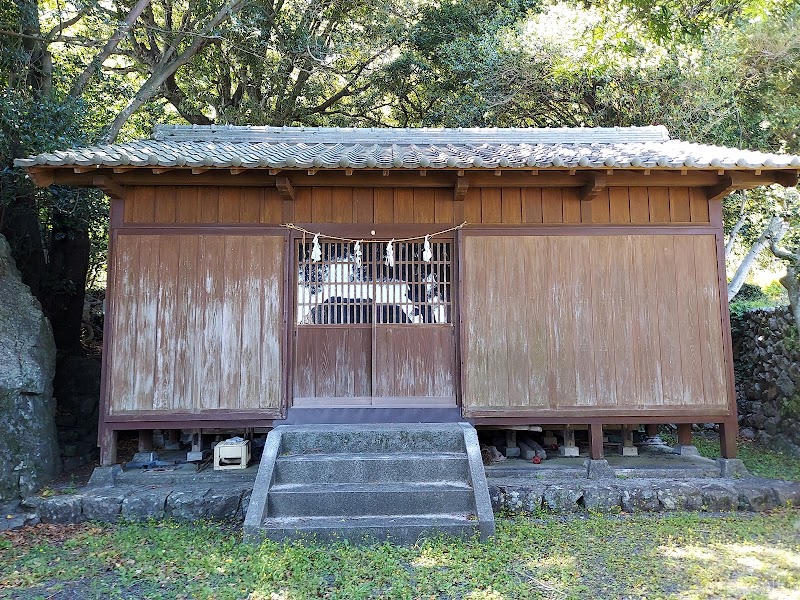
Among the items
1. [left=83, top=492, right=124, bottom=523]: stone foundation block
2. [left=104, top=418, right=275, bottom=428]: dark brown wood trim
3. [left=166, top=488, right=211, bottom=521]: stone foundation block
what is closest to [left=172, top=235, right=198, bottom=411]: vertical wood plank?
[left=104, top=418, right=275, bottom=428]: dark brown wood trim

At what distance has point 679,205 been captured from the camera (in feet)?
21.1

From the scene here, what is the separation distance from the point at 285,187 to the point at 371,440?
3.25 metres

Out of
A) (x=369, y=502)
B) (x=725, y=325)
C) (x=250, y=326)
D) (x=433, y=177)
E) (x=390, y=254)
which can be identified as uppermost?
(x=433, y=177)

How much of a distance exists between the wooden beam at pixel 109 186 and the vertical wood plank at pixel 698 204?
7396 mm

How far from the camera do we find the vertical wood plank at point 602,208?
253 inches

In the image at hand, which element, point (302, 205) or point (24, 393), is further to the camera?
point (302, 205)

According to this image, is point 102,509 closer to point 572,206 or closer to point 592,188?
point 572,206

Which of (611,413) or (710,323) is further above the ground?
(710,323)

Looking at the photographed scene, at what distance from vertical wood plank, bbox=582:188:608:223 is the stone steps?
10.6 feet

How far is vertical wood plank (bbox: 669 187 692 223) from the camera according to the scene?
6.42 m

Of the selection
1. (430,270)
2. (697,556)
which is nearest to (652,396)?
(697,556)

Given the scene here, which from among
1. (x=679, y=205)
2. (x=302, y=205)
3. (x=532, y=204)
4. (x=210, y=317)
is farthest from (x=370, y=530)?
(x=679, y=205)

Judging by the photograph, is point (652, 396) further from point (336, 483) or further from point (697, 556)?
point (336, 483)

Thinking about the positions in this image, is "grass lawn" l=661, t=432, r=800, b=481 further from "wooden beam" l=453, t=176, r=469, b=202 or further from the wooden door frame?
"wooden beam" l=453, t=176, r=469, b=202
